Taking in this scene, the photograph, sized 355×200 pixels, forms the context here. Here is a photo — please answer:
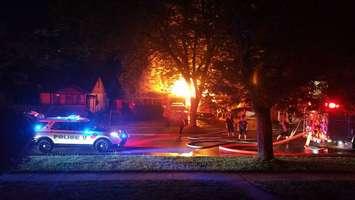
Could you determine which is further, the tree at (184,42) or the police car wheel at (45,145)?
the tree at (184,42)

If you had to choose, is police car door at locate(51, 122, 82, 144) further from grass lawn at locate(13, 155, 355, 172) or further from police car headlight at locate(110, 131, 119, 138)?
grass lawn at locate(13, 155, 355, 172)

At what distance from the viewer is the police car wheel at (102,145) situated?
22500 millimetres

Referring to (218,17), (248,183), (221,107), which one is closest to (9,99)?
(248,183)

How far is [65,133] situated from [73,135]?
1.11 feet

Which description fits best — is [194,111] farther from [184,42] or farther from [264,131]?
[264,131]

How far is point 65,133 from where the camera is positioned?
22281 millimetres

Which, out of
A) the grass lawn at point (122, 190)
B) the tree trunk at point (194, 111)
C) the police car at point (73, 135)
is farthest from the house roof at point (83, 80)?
the grass lawn at point (122, 190)

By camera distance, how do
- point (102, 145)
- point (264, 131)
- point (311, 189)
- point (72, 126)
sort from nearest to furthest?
point (311, 189) → point (264, 131) → point (72, 126) → point (102, 145)

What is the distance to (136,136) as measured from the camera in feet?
103

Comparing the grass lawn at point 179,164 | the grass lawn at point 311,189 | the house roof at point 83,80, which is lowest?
the grass lawn at point 311,189

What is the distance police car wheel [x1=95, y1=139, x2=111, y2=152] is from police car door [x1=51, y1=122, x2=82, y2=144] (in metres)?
0.74

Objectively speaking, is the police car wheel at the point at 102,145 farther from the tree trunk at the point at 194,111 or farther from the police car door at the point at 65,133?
the tree trunk at the point at 194,111

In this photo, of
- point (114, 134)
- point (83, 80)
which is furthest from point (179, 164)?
point (83, 80)

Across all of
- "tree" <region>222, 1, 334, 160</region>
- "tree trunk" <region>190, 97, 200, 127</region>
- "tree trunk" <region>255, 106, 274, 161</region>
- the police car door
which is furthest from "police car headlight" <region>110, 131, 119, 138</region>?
"tree trunk" <region>190, 97, 200, 127</region>
